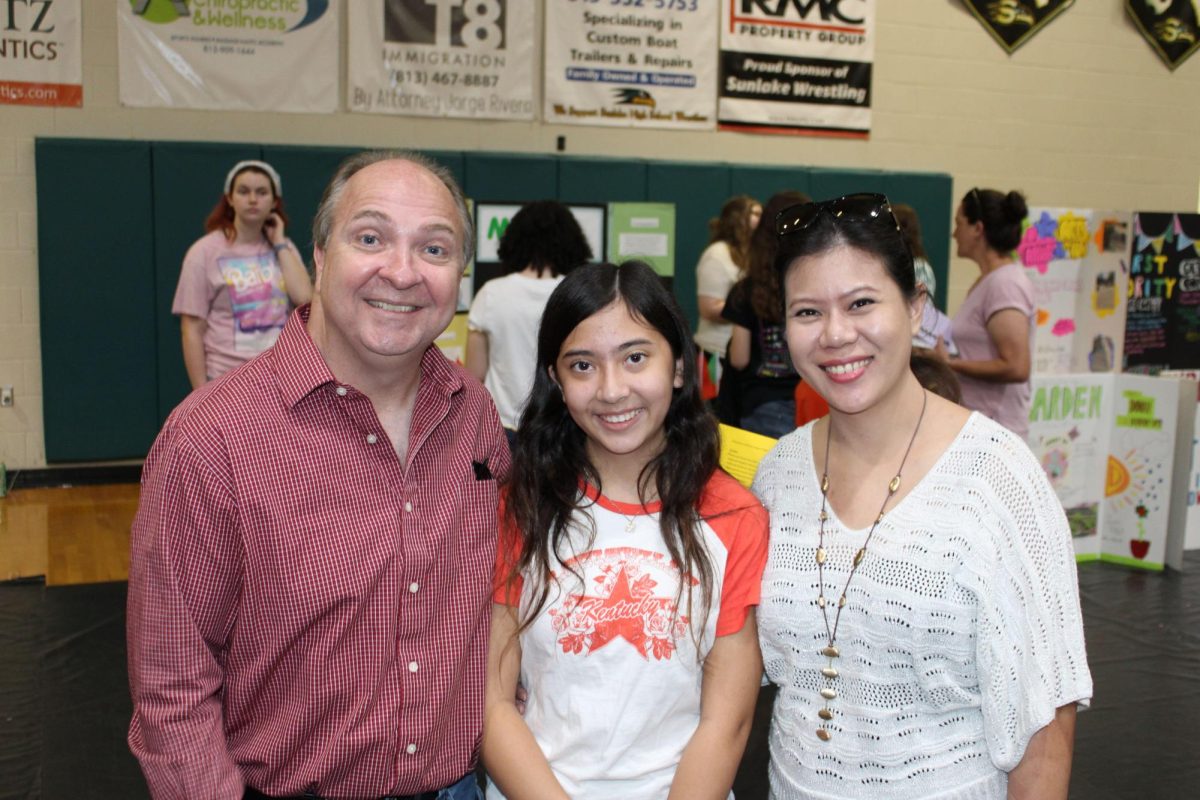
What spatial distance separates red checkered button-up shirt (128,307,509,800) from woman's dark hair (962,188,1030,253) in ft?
12.2

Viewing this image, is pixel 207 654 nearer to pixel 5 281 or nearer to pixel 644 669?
pixel 644 669

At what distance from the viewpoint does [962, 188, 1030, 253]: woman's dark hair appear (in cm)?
462

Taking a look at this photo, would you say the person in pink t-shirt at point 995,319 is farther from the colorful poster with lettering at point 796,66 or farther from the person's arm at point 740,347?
the colorful poster with lettering at point 796,66

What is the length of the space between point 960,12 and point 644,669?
8.34 m

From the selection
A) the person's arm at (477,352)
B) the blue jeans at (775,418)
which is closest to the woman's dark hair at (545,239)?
the person's arm at (477,352)

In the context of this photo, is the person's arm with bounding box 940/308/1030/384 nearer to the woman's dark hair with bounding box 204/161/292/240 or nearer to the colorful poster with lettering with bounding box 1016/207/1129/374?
the colorful poster with lettering with bounding box 1016/207/1129/374

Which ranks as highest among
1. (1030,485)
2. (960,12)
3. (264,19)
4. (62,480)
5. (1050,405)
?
(960,12)

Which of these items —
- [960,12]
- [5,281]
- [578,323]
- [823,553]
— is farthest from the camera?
[960,12]

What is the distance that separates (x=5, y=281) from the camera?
6.66 m

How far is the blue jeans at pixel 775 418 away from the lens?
13.7 feet

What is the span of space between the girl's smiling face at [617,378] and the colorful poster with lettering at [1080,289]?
186 inches

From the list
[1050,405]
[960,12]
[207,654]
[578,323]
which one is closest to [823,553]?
[578,323]

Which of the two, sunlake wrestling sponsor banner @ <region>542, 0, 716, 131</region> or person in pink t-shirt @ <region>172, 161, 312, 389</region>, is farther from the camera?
sunlake wrestling sponsor banner @ <region>542, 0, 716, 131</region>

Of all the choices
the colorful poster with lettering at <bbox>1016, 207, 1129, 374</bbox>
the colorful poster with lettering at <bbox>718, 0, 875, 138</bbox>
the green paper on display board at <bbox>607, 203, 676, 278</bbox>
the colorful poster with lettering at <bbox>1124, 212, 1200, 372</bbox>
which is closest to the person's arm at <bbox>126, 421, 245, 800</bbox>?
the colorful poster with lettering at <bbox>1016, 207, 1129, 374</bbox>
